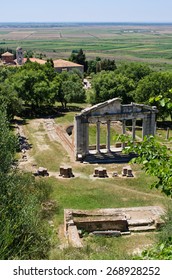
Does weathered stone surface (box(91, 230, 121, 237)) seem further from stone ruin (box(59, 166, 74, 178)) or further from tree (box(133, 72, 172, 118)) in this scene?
tree (box(133, 72, 172, 118))

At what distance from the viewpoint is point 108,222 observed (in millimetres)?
26375

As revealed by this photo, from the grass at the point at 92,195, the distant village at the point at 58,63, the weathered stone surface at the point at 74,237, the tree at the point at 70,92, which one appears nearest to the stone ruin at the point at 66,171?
the grass at the point at 92,195

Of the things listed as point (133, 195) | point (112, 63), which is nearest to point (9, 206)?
point (133, 195)

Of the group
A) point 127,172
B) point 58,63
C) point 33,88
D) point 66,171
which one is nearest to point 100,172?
point 127,172

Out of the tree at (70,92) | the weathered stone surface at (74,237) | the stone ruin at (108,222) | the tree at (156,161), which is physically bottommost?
the stone ruin at (108,222)

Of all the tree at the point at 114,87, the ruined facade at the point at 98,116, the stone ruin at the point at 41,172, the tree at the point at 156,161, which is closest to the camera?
the tree at the point at 156,161

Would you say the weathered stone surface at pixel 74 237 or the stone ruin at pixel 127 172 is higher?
the weathered stone surface at pixel 74 237

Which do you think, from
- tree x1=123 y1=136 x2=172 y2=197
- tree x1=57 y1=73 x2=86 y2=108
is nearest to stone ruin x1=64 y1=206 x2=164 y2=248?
tree x1=123 y1=136 x2=172 y2=197

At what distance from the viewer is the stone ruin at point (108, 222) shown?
2588cm

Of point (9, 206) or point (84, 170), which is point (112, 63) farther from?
point (9, 206)

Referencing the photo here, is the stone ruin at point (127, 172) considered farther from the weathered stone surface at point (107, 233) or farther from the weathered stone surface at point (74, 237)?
the weathered stone surface at point (74, 237)

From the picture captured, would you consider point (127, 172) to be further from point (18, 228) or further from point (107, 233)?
point (18, 228)

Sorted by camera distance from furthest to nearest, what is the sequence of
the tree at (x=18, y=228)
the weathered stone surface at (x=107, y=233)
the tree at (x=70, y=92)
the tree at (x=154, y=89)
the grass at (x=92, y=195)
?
1. the tree at (x=70, y=92)
2. the tree at (x=154, y=89)
3. the weathered stone surface at (x=107, y=233)
4. the grass at (x=92, y=195)
5. the tree at (x=18, y=228)
